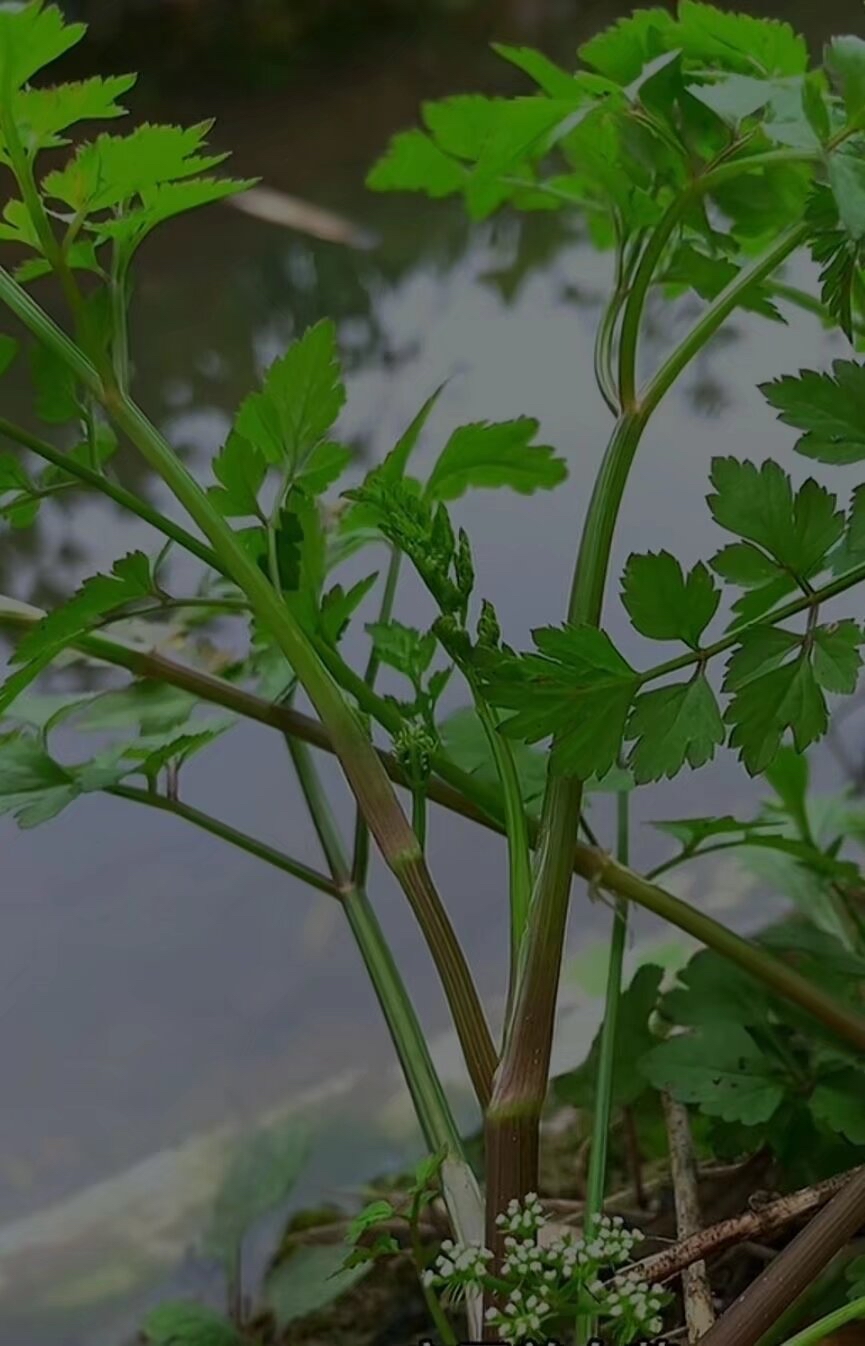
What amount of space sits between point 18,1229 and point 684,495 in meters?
0.72

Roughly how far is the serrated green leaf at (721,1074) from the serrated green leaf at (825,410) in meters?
0.23

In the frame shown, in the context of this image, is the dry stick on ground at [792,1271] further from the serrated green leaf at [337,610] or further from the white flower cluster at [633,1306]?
the serrated green leaf at [337,610]

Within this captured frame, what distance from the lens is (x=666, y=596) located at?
386 millimetres

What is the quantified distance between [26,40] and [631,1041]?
16.9 inches

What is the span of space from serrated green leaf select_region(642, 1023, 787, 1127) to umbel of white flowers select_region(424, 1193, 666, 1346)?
0.13m

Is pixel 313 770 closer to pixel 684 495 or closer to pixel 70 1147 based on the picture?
pixel 70 1147

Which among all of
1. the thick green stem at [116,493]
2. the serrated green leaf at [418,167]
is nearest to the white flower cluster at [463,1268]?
the thick green stem at [116,493]

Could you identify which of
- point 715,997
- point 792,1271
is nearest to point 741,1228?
point 792,1271

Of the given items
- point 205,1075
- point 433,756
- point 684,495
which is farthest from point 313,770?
point 684,495

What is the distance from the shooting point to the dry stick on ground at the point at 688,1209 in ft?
1.26

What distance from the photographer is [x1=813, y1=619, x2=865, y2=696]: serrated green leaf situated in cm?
37

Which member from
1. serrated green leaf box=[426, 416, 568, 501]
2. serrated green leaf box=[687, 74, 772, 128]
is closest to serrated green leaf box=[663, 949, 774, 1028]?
serrated green leaf box=[426, 416, 568, 501]

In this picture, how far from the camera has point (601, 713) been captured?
384 mm

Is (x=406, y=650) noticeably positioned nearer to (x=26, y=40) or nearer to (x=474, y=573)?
(x=474, y=573)
